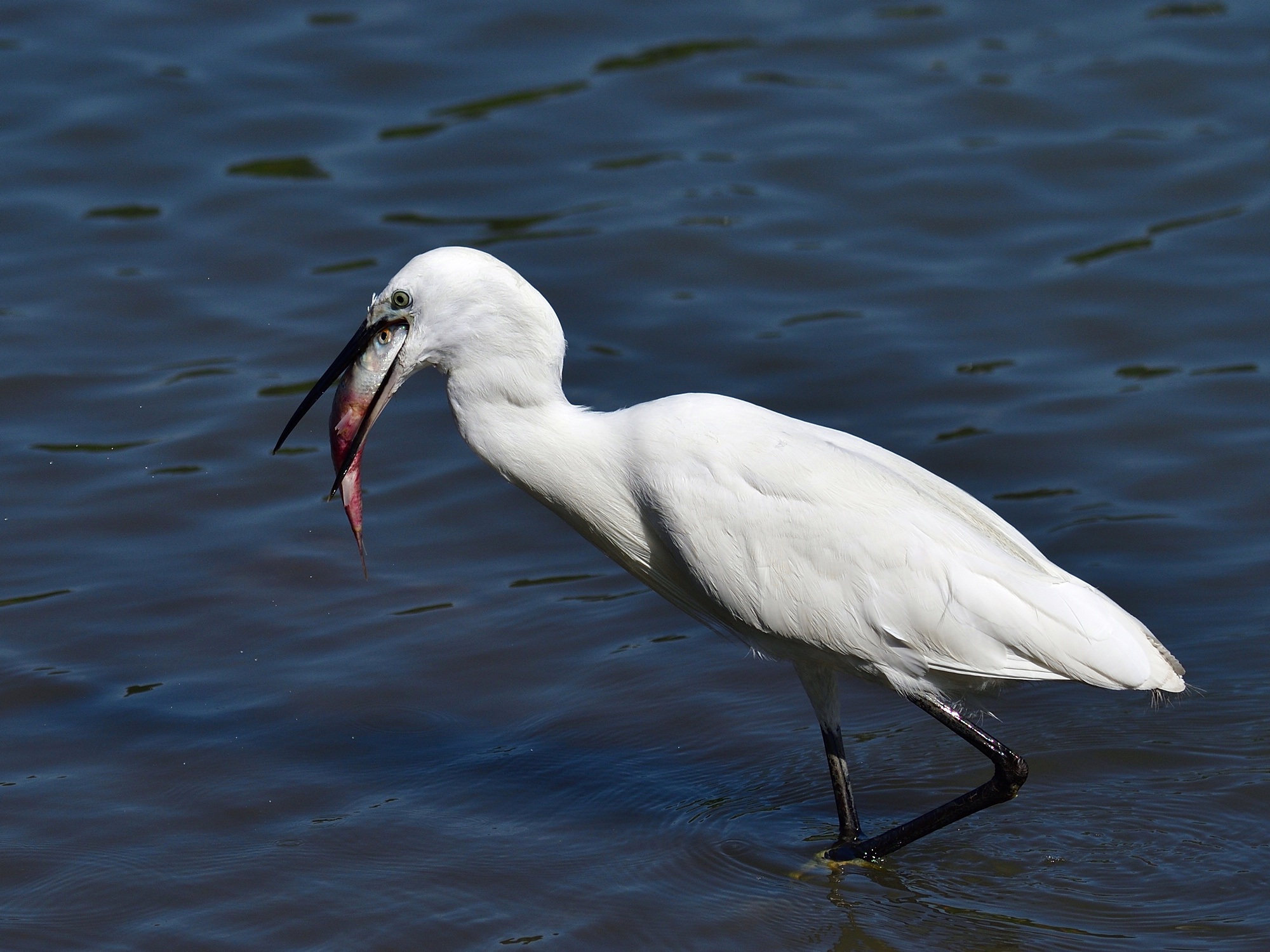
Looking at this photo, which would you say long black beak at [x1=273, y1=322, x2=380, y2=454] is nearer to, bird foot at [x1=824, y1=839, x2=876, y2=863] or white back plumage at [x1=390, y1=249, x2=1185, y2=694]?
white back plumage at [x1=390, y1=249, x2=1185, y2=694]

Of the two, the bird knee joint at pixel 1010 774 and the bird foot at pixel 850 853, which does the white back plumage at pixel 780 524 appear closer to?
the bird knee joint at pixel 1010 774

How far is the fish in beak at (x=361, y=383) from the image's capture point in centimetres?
540

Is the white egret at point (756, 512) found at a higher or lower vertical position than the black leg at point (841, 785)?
higher

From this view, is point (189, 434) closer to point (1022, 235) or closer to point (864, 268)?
point (864, 268)

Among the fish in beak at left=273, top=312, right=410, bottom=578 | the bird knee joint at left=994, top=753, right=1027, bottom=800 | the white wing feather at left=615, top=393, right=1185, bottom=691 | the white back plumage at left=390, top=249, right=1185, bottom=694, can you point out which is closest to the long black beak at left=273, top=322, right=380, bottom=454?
the fish in beak at left=273, top=312, right=410, bottom=578

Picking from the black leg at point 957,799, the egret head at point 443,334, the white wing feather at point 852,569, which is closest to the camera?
the egret head at point 443,334

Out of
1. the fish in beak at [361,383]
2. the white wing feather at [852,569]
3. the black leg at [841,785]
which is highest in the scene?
the fish in beak at [361,383]

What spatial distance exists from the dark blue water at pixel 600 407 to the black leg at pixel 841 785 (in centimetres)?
16

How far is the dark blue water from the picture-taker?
5.80 m

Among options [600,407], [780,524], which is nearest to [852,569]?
[780,524]

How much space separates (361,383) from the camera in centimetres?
546

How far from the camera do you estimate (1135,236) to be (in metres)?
10.7

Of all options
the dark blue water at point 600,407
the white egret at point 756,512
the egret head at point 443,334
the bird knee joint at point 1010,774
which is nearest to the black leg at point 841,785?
the dark blue water at point 600,407

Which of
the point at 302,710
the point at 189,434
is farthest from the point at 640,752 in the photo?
the point at 189,434
